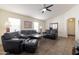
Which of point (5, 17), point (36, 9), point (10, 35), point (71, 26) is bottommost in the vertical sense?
point (10, 35)

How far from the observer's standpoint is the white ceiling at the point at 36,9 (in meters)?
2.16

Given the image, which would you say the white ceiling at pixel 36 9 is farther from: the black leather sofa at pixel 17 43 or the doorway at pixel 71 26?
the black leather sofa at pixel 17 43

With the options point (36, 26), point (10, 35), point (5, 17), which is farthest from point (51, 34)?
point (5, 17)

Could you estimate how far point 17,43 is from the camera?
89.0 inches

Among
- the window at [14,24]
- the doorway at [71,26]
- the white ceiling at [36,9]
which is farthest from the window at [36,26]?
the doorway at [71,26]

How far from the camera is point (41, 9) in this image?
7.42ft

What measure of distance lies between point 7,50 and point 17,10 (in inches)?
36.0

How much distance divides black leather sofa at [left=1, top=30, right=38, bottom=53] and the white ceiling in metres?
0.47

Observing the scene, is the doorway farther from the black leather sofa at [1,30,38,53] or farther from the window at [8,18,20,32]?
the window at [8,18,20,32]


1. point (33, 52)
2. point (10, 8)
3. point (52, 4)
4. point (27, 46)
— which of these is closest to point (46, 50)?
point (33, 52)

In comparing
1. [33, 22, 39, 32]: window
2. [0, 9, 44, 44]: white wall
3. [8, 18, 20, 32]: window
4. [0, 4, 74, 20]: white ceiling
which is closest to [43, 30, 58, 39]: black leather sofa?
[33, 22, 39, 32]: window

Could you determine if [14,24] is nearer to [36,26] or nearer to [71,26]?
[36,26]

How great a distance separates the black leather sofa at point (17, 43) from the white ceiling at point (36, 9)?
1.53 feet

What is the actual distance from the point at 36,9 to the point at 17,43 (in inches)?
34.7
